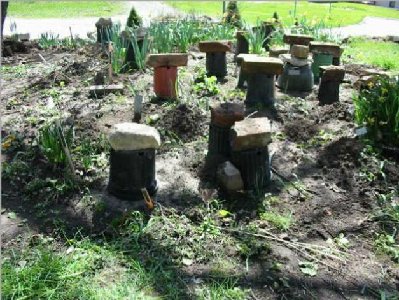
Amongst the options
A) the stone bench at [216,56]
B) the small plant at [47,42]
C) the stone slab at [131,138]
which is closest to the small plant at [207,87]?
the stone bench at [216,56]

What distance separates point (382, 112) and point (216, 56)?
2.46 meters

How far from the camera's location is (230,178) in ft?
10.4

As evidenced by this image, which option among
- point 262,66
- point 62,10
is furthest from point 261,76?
point 62,10

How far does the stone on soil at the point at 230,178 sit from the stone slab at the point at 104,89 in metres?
2.28

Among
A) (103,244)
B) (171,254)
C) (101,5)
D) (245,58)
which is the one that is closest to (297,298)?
(171,254)

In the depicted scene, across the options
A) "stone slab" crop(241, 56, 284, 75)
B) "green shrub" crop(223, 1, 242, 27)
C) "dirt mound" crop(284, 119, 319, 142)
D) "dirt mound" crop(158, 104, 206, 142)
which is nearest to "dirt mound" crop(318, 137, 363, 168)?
"dirt mound" crop(284, 119, 319, 142)

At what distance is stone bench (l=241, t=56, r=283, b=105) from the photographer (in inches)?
173

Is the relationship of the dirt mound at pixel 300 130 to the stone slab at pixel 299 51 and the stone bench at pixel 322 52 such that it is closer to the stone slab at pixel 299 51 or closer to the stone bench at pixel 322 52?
the stone slab at pixel 299 51

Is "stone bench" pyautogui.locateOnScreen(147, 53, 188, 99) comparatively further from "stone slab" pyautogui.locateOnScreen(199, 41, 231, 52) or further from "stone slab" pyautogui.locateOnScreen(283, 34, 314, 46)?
"stone slab" pyautogui.locateOnScreen(283, 34, 314, 46)

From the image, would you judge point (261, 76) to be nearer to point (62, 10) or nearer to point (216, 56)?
point (216, 56)

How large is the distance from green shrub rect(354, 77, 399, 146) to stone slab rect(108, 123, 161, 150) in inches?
73.8

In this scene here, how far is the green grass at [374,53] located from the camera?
24.1 ft

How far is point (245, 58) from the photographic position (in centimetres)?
450

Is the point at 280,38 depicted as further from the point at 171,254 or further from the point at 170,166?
the point at 171,254
